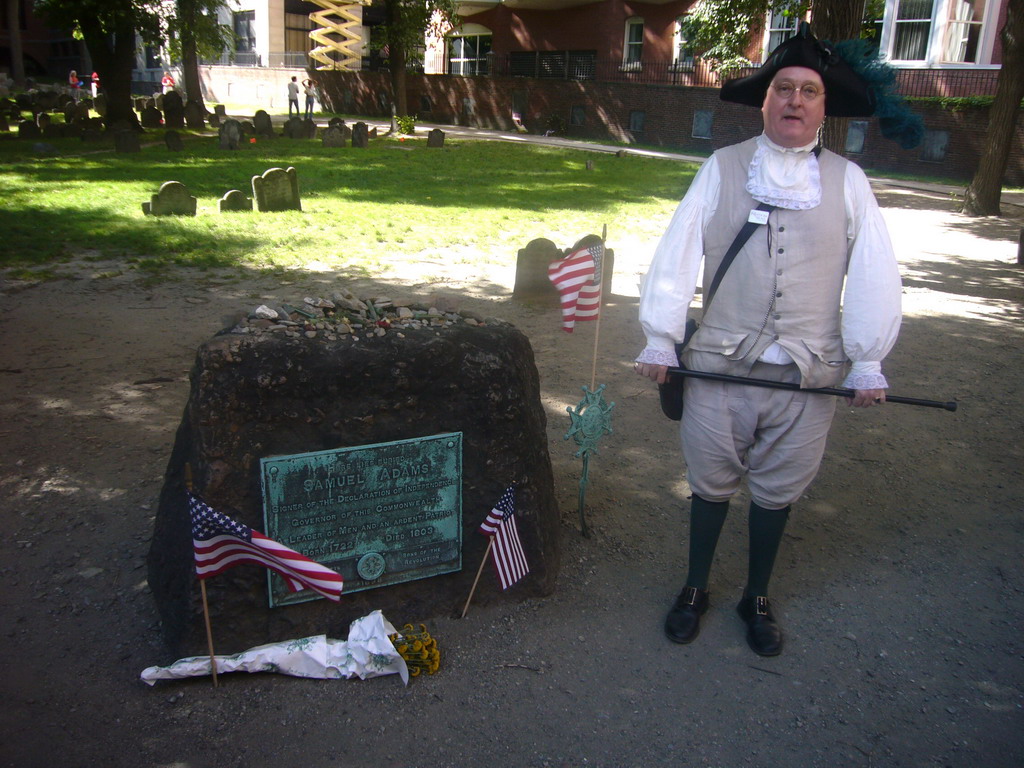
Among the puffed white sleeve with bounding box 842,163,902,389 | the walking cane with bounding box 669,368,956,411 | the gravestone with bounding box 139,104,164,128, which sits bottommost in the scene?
the walking cane with bounding box 669,368,956,411

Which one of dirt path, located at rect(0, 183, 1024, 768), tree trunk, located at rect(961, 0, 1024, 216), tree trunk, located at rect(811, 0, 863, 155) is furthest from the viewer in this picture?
tree trunk, located at rect(961, 0, 1024, 216)

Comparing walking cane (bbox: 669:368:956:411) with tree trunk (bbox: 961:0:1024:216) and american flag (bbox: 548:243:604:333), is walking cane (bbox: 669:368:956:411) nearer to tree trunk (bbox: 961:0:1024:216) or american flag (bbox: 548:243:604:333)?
american flag (bbox: 548:243:604:333)

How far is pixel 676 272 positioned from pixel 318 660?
1968 mm

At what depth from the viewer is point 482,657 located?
11.3 feet

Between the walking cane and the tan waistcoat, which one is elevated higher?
the tan waistcoat

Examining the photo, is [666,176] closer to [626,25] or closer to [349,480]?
[626,25]

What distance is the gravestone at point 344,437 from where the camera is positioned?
10.3ft

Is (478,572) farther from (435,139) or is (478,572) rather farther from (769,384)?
(435,139)

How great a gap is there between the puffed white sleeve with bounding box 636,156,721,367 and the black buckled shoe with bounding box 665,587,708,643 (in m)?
1.05

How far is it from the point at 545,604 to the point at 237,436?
1508 mm

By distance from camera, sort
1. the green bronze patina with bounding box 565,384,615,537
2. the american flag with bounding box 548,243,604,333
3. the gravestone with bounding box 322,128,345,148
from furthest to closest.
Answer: the gravestone with bounding box 322,128,345,148 < the american flag with bounding box 548,243,604,333 < the green bronze patina with bounding box 565,384,615,537

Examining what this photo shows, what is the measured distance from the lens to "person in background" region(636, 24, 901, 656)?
3.14 metres


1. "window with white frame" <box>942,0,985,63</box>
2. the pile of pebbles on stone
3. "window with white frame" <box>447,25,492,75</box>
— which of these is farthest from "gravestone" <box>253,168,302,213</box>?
"window with white frame" <box>447,25,492,75</box>

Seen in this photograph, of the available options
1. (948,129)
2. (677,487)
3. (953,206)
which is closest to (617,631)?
(677,487)
